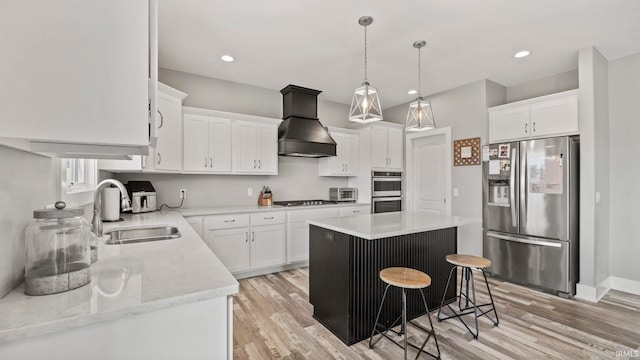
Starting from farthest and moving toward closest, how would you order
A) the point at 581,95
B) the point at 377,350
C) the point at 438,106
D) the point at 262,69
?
the point at 438,106, the point at 262,69, the point at 581,95, the point at 377,350

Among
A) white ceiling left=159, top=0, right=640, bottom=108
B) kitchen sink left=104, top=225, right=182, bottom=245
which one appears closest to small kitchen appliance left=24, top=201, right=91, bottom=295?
kitchen sink left=104, top=225, right=182, bottom=245

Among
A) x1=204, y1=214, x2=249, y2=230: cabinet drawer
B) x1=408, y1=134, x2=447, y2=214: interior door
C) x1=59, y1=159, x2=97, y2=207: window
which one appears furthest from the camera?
x1=408, y1=134, x2=447, y2=214: interior door

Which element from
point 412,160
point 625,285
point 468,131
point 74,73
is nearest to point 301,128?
point 412,160

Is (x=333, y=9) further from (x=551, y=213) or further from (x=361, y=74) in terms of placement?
(x=551, y=213)

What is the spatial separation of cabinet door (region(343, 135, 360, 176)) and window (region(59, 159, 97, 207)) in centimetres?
342

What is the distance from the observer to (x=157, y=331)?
2.97ft

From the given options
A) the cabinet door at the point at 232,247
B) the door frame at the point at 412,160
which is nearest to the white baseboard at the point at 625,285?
the door frame at the point at 412,160

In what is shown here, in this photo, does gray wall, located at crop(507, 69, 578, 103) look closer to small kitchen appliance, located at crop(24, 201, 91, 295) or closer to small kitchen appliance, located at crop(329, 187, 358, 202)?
small kitchen appliance, located at crop(329, 187, 358, 202)

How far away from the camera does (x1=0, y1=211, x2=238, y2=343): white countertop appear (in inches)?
30.0

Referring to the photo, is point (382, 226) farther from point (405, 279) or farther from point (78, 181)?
point (78, 181)

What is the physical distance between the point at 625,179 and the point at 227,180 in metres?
4.95

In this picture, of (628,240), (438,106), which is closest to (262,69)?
(438,106)

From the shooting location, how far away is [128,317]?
0.86 meters

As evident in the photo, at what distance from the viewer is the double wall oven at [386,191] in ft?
15.7
